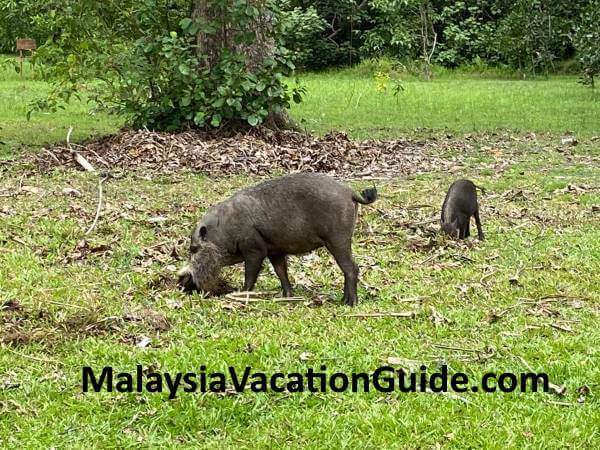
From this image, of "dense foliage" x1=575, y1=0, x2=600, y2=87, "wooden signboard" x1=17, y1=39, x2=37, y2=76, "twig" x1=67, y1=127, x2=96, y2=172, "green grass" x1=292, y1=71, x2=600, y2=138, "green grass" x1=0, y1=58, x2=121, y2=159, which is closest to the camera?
"twig" x1=67, y1=127, x2=96, y2=172

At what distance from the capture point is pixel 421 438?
399 cm

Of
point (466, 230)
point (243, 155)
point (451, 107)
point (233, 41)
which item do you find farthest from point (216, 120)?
point (451, 107)

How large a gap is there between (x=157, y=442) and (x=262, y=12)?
9.05 metres

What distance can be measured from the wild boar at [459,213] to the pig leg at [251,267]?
2.16 metres

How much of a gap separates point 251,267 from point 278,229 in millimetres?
313

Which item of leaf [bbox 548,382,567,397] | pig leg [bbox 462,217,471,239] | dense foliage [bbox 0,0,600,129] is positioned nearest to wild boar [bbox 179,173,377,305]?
leaf [bbox 548,382,567,397]

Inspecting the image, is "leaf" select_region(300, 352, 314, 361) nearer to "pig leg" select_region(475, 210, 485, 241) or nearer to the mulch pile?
"pig leg" select_region(475, 210, 485, 241)

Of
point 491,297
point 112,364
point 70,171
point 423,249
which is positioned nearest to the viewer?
point 112,364

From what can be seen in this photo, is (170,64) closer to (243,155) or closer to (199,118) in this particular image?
(199,118)

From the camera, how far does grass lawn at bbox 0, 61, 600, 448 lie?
4105 millimetres

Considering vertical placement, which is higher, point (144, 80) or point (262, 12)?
point (262, 12)

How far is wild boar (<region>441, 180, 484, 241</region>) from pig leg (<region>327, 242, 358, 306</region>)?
78.5 inches

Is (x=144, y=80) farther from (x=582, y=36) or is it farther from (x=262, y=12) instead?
(x=582, y=36)

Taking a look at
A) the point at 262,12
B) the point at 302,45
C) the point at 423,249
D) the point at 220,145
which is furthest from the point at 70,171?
the point at 302,45
